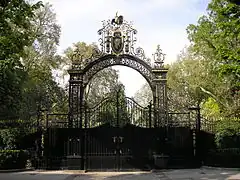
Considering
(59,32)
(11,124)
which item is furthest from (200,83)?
(11,124)

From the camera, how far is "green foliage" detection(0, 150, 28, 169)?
1859 centimetres

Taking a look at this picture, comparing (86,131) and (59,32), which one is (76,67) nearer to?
(86,131)

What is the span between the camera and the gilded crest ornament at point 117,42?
71.3 feet

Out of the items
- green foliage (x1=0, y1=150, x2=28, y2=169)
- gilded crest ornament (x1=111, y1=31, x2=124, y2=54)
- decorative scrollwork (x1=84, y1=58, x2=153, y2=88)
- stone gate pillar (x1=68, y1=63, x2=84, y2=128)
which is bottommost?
green foliage (x1=0, y1=150, x2=28, y2=169)

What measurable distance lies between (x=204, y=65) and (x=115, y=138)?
16.4m

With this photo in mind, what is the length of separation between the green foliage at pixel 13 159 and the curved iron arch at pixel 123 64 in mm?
5464

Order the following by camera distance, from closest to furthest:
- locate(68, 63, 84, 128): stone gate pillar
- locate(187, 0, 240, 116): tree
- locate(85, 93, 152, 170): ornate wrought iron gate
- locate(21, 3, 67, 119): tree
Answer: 1. locate(187, 0, 240, 116): tree
2. locate(85, 93, 152, 170): ornate wrought iron gate
3. locate(68, 63, 84, 128): stone gate pillar
4. locate(21, 3, 67, 119): tree

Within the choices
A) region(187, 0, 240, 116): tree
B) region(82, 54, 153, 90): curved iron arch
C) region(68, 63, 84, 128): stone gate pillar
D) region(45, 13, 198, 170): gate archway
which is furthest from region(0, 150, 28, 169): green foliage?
region(187, 0, 240, 116): tree

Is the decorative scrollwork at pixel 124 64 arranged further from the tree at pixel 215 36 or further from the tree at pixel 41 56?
the tree at pixel 41 56

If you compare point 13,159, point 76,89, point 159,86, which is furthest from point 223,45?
point 13,159

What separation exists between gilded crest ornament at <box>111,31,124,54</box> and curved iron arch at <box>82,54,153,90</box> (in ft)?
1.30

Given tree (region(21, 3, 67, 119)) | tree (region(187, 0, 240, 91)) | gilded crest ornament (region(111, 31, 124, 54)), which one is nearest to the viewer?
tree (region(187, 0, 240, 91))

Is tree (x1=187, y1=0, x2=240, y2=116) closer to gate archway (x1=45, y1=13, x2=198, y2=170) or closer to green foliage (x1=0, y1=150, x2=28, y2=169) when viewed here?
gate archway (x1=45, y1=13, x2=198, y2=170)

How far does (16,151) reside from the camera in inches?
746
